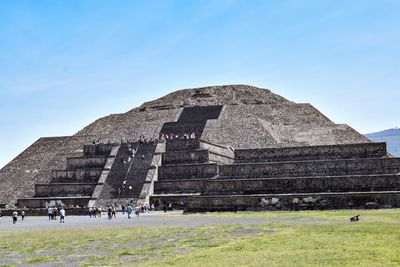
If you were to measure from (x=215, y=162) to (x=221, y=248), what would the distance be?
29719 millimetres

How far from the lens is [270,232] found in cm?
1620

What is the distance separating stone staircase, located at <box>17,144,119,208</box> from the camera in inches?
1555

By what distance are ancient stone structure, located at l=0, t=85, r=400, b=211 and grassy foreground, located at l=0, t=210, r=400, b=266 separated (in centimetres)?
1450

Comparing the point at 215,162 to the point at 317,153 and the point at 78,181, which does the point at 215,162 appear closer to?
the point at 317,153

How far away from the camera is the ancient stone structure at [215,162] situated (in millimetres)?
31578

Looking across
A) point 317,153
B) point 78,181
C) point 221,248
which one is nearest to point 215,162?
point 317,153

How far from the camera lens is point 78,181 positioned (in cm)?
4297

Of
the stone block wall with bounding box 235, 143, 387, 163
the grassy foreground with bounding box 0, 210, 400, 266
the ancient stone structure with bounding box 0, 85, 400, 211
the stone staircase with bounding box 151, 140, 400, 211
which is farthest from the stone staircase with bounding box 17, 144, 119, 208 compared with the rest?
the grassy foreground with bounding box 0, 210, 400, 266

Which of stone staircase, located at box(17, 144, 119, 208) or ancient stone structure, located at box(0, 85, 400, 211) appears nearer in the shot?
ancient stone structure, located at box(0, 85, 400, 211)

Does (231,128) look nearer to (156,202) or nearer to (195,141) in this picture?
(195,141)

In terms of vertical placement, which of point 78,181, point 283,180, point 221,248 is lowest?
point 221,248

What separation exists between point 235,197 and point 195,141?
1216 centimetres

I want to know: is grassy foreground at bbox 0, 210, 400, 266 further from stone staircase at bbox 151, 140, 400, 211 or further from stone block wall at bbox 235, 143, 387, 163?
stone block wall at bbox 235, 143, 387, 163

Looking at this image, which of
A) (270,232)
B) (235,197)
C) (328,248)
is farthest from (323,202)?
(328,248)
